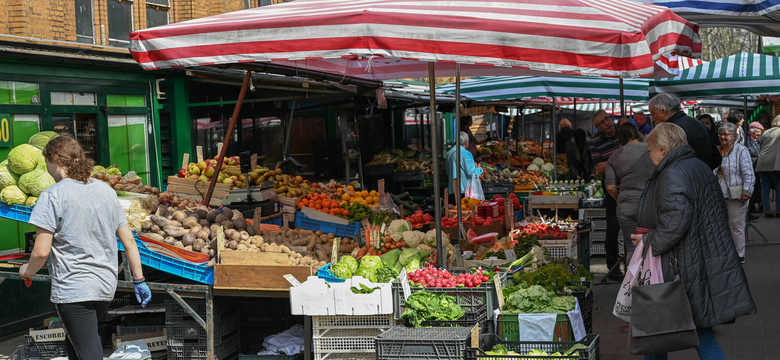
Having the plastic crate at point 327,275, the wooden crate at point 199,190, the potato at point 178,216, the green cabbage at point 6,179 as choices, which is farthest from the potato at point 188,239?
the wooden crate at point 199,190

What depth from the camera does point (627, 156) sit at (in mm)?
8742

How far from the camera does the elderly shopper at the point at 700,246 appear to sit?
17.1 ft

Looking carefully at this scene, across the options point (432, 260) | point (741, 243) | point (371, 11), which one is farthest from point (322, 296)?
point (741, 243)

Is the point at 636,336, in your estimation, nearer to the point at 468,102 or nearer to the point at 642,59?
the point at 642,59

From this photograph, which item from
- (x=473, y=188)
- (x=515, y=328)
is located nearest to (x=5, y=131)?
(x=515, y=328)

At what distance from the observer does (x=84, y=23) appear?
38.9ft

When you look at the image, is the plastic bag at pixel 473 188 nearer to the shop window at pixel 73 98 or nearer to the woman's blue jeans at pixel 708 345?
the shop window at pixel 73 98

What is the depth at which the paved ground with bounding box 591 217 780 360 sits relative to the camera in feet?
24.1

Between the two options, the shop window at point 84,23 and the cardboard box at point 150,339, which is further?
the shop window at point 84,23

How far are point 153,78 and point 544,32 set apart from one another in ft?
26.5

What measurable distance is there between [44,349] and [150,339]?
920 mm

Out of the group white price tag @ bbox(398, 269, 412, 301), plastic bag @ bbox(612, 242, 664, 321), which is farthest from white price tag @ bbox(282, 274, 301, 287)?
plastic bag @ bbox(612, 242, 664, 321)

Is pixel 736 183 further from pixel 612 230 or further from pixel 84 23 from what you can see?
pixel 84 23

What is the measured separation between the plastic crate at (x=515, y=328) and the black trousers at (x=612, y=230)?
4385mm
